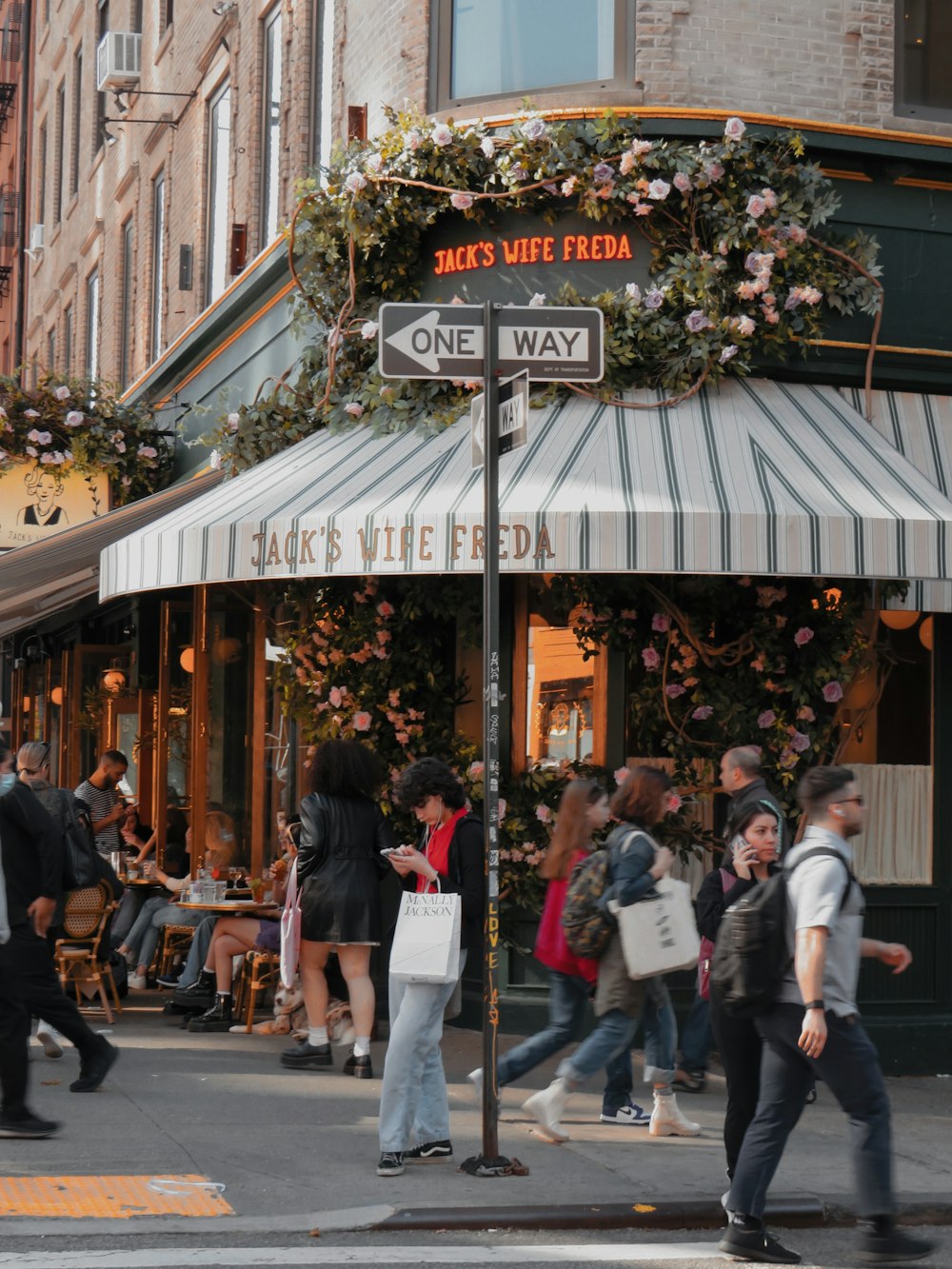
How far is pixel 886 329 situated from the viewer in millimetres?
11008

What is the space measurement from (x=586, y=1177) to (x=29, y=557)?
301 inches

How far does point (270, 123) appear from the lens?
15.9 metres

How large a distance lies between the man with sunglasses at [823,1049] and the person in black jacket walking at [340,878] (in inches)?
154

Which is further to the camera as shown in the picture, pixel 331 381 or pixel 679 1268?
pixel 331 381

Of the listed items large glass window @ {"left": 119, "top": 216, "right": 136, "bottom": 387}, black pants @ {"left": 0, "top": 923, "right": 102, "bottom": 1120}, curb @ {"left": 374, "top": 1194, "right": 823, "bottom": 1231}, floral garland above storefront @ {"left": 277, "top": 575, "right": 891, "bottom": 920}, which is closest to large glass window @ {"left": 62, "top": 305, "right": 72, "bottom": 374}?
large glass window @ {"left": 119, "top": 216, "right": 136, "bottom": 387}

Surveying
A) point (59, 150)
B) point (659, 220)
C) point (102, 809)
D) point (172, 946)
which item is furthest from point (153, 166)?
point (659, 220)

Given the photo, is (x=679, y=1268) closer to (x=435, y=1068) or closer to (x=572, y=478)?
(x=435, y=1068)

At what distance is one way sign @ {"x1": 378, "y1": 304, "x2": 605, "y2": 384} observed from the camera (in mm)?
7344

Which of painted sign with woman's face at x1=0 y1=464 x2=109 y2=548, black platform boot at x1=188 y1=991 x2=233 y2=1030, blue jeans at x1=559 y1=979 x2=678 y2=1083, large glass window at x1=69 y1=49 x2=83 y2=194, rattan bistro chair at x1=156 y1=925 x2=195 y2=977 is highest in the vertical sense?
large glass window at x1=69 y1=49 x2=83 y2=194

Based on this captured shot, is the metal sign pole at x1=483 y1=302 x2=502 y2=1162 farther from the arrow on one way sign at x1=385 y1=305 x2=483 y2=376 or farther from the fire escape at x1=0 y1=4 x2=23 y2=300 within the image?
the fire escape at x1=0 y1=4 x2=23 y2=300

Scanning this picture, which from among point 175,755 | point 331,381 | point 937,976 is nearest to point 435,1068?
point 937,976

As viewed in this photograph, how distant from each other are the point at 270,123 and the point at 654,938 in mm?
10226

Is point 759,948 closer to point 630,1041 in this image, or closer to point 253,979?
point 630,1041

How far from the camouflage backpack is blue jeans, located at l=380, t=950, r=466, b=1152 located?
0.56m
